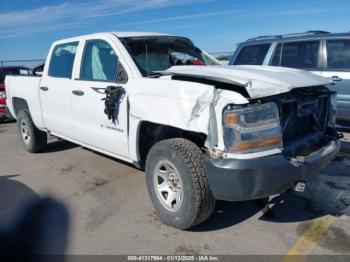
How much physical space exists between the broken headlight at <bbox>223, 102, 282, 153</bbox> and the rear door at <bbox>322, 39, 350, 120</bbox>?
4.17m

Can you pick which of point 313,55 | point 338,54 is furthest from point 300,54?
point 338,54

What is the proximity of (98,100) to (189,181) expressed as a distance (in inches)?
69.5

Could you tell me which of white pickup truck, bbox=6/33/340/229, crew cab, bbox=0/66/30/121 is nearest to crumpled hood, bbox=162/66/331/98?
white pickup truck, bbox=6/33/340/229

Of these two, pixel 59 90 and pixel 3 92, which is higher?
pixel 59 90

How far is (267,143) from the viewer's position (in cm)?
303

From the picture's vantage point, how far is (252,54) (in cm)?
755

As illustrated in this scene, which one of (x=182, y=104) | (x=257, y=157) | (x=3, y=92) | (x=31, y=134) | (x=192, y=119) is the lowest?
(x=31, y=134)

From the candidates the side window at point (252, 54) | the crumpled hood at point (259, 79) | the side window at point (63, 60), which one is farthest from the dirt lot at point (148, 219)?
the side window at point (252, 54)

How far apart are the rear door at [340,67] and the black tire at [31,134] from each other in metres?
5.23

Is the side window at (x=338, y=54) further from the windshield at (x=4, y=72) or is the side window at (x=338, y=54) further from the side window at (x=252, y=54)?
the windshield at (x=4, y=72)

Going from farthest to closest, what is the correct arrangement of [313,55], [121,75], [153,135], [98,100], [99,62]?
[313,55]
[99,62]
[98,100]
[121,75]
[153,135]

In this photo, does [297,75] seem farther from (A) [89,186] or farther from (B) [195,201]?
(A) [89,186]

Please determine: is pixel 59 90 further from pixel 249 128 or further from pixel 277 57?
pixel 277 57

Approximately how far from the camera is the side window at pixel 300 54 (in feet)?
22.5
